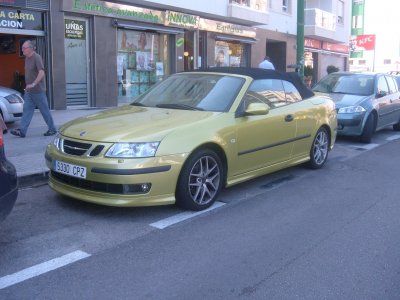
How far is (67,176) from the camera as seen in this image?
16.8 feet

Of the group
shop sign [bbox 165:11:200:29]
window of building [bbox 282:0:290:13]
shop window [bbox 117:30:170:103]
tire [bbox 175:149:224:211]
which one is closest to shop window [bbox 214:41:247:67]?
shop sign [bbox 165:11:200:29]

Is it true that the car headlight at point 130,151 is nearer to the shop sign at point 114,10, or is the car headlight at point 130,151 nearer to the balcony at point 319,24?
the shop sign at point 114,10

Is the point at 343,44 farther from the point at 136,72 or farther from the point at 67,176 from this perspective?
the point at 67,176

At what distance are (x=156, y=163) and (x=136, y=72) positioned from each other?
12707 millimetres

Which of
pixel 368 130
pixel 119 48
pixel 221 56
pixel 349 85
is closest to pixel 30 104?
pixel 368 130

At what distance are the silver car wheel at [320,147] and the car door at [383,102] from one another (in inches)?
152

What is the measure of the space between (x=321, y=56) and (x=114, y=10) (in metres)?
18.0

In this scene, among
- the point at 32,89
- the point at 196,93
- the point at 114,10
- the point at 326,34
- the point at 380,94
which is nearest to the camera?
the point at 196,93

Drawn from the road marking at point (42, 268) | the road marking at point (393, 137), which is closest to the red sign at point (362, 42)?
the road marking at point (393, 137)

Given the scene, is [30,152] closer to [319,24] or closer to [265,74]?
[265,74]

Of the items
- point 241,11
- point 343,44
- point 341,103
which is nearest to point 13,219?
point 341,103

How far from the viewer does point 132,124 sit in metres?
5.23

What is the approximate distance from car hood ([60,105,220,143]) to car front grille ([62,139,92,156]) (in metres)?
0.07

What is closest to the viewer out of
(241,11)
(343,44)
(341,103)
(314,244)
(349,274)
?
(349,274)
